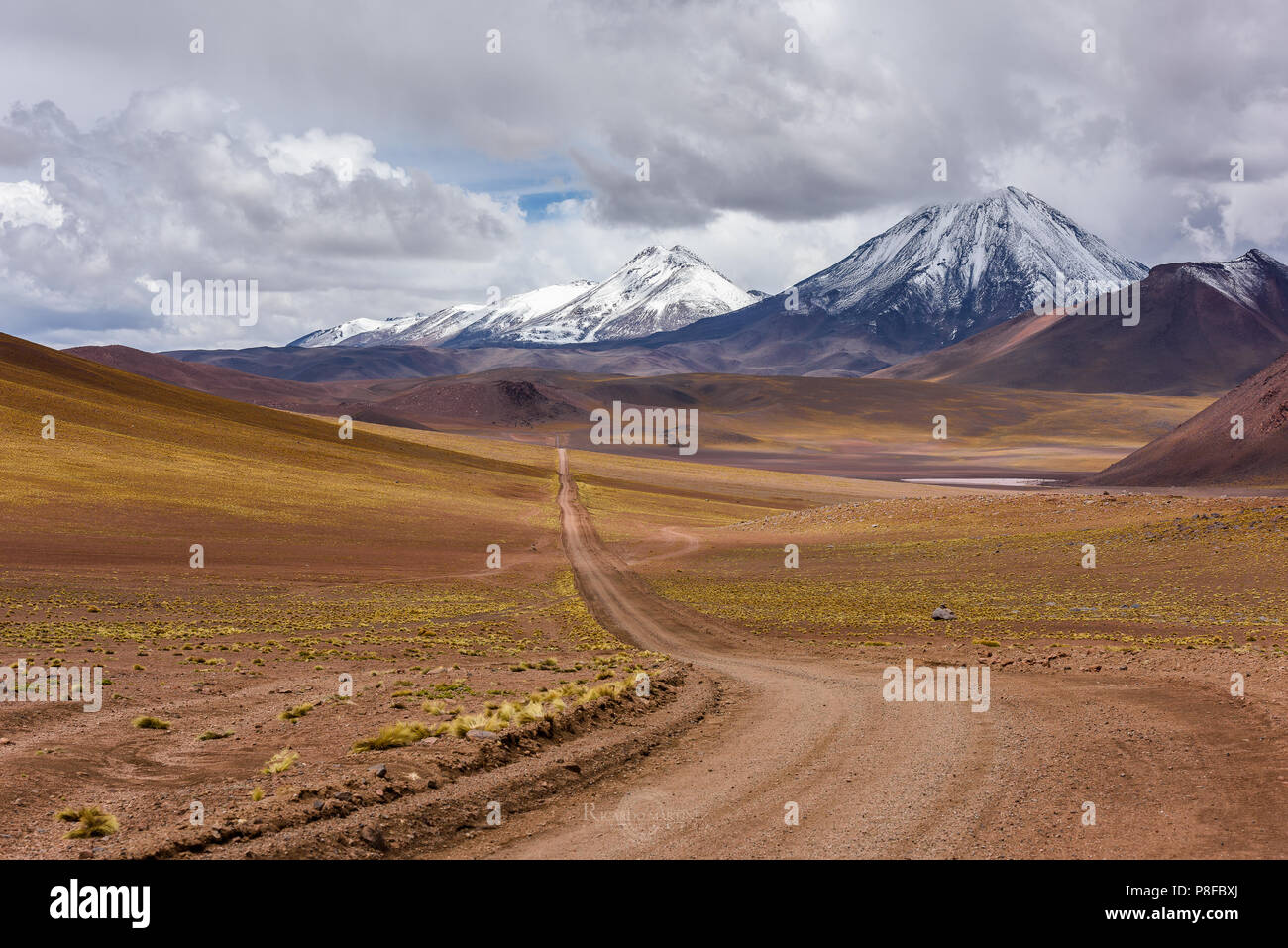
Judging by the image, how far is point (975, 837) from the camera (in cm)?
1178

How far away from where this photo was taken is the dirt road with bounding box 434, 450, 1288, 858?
11633 mm

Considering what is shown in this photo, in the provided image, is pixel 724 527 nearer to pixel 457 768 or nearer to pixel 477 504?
pixel 477 504

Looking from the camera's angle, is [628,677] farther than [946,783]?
Yes

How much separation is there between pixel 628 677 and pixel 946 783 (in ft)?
30.6

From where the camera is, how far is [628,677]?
2222 centimetres

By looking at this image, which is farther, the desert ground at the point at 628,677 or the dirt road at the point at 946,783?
the desert ground at the point at 628,677

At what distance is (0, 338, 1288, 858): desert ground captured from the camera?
40.3 feet

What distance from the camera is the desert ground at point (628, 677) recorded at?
12.3 meters

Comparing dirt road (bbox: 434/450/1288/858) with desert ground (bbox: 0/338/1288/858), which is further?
desert ground (bbox: 0/338/1288/858)

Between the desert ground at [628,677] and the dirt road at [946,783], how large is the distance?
0.07 meters

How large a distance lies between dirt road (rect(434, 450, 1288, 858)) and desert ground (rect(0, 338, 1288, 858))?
73 millimetres
